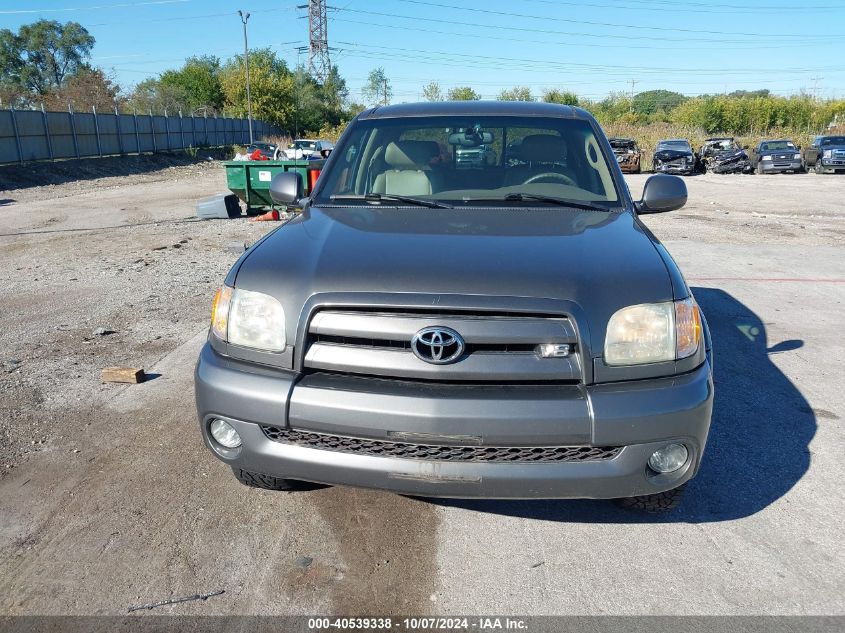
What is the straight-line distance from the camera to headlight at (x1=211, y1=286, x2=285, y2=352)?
2559mm

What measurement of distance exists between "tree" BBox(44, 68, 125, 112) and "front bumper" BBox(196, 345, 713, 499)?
54739 millimetres

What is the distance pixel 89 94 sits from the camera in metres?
56.1

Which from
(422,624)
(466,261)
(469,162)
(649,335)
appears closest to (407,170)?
(469,162)

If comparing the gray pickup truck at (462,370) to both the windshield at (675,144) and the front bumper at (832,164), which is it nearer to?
the windshield at (675,144)

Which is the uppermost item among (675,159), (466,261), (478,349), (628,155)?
(466,261)

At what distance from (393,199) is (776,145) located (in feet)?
104

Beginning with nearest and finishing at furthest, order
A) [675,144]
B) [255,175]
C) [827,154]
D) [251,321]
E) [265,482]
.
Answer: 1. [251,321]
2. [265,482]
3. [255,175]
4. [827,154]
5. [675,144]

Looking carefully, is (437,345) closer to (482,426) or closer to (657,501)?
(482,426)

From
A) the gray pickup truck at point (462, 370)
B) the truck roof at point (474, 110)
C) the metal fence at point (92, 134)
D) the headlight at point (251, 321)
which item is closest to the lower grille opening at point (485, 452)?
the gray pickup truck at point (462, 370)

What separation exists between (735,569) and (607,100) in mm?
97059

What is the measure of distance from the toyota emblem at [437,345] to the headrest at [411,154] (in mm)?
1788

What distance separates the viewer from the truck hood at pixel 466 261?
2.45m

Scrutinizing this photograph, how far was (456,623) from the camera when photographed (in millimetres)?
2318

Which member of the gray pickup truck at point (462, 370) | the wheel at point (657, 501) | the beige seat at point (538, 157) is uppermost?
the beige seat at point (538, 157)
